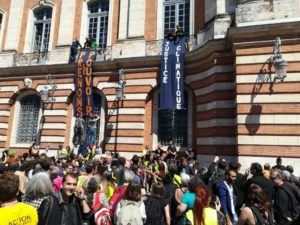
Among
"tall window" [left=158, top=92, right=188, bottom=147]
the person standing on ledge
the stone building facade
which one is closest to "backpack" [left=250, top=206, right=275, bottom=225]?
the stone building facade

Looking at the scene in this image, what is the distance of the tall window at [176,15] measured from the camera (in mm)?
17953

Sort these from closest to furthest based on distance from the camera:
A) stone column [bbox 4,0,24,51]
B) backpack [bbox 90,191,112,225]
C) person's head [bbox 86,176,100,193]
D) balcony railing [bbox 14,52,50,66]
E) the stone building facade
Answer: backpack [bbox 90,191,112,225], person's head [bbox 86,176,100,193], the stone building facade, balcony railing [bbox 14,52,50,66], stone column [bbox 4,0,24,51]

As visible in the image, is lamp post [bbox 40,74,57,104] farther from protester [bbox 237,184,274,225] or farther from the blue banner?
protester [bbox 237,184,274,225]

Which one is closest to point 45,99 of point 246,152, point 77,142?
point 77,142

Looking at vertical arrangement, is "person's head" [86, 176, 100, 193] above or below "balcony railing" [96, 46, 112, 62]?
below

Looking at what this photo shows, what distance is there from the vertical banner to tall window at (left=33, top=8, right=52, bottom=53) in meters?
4.60

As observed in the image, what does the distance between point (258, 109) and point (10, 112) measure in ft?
54.4

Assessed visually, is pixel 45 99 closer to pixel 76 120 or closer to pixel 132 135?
pixel 76 120

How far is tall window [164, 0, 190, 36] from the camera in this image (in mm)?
17953

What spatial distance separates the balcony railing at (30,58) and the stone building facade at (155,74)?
8 cm

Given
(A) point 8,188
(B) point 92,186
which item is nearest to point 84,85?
(B) point 92,186

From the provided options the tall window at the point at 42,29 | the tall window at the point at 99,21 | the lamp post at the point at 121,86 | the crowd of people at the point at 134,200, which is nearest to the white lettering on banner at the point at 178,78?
the lamp post at the point at 121,86

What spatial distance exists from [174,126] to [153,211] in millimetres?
11882

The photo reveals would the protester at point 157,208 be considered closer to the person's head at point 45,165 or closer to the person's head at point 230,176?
the person's head at point 230,176
